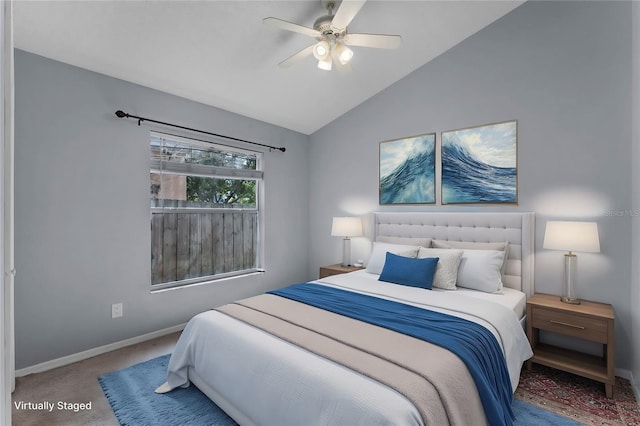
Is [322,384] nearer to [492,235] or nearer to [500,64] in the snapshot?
[492,235]

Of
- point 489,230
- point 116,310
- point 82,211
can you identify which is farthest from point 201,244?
point 489,230

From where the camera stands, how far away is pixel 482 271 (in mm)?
2627

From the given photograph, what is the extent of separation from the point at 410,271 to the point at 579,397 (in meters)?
1.40

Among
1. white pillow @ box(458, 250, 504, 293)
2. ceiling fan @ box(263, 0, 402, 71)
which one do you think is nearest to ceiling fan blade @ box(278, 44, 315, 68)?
ceiling fan @ box(263, 0, 402, 71)

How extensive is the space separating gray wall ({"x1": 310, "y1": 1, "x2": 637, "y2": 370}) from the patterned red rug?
38 cm

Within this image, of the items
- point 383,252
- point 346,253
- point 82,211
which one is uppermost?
point 82,211

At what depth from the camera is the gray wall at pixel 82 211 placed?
94.5 inches

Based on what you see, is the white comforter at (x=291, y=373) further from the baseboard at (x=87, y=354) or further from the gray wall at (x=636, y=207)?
the baseboard at (x=87, y=354)

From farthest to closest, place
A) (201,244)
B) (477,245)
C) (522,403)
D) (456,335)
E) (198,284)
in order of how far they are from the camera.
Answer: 1. (201,244)
2. (198,284)
3. (477,245)
4. (522,403)
5. (456,335)

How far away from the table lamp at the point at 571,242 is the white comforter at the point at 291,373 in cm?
67

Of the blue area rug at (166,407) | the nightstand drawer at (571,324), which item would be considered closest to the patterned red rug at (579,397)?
the blue area rug at (166,407)

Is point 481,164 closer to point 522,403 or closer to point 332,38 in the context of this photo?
point 332,38

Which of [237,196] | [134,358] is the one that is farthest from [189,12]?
[134,358]

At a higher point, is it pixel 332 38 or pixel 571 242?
pixel 332 38
